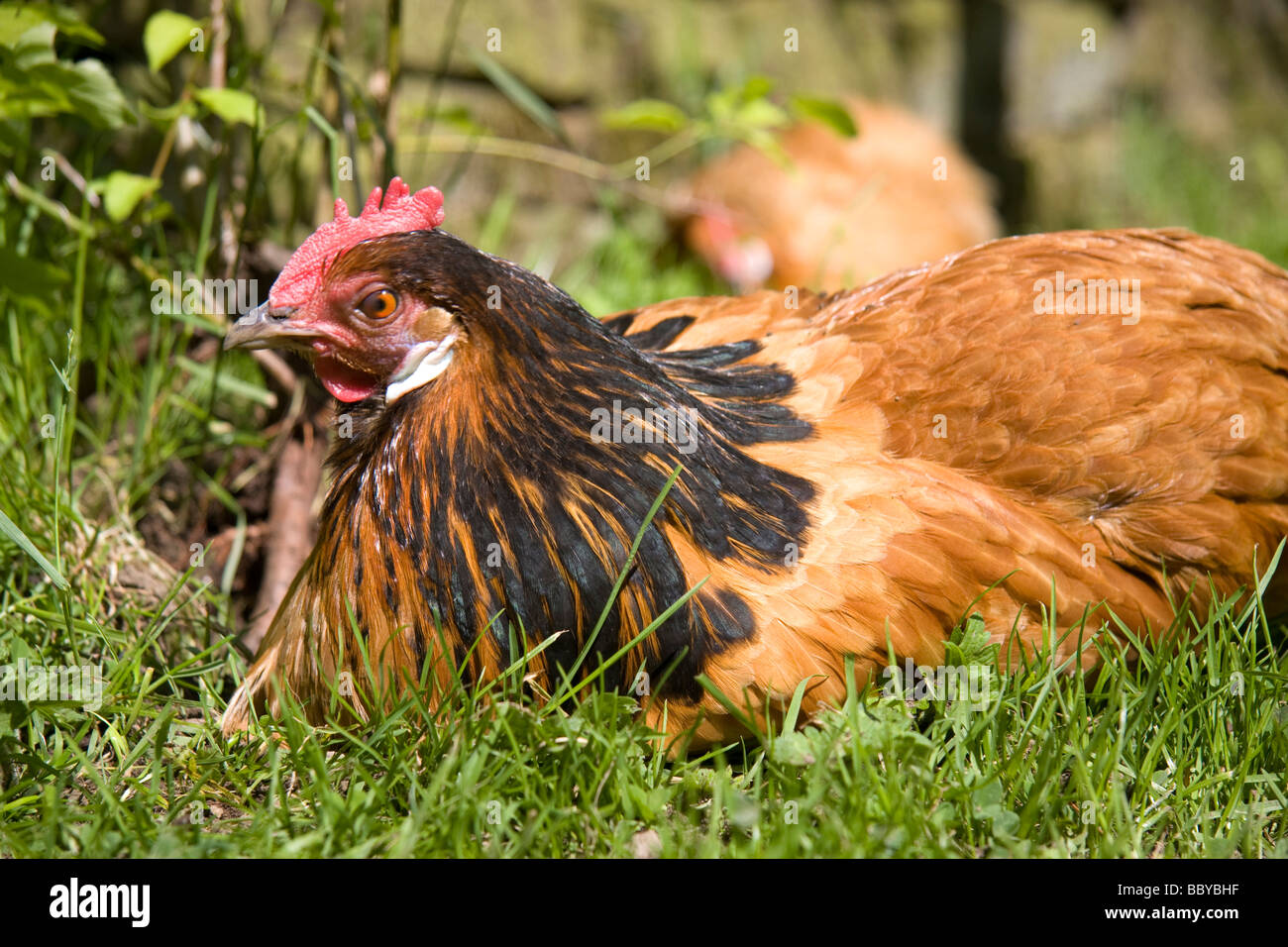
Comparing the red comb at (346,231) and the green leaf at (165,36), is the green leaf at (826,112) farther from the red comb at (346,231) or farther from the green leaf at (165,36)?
the green leaf at (165,36)

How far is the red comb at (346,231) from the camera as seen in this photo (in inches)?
87.3

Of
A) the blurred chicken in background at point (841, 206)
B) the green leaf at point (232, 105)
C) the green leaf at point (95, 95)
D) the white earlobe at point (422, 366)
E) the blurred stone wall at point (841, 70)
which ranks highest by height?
the blurred stone wall at point (841, 70)

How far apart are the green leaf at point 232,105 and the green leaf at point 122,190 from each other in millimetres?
322

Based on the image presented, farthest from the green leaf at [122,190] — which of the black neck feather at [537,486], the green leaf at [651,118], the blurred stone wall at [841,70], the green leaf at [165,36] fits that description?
the blurred stone wall at [841,70]

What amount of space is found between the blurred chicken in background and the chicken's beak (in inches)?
142

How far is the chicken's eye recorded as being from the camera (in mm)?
2145

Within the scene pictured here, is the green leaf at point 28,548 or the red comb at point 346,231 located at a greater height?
the red comb at point 346,231

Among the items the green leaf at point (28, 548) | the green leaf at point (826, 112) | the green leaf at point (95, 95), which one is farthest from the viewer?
the green leaf at point (826, 112)

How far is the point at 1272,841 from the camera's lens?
2068 mm

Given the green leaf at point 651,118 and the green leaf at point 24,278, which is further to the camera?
the green leaf at point 651,118

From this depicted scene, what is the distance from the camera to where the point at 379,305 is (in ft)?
7.08

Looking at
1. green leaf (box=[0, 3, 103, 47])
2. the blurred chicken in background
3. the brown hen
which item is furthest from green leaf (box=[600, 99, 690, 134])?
the blurred chicken in background
